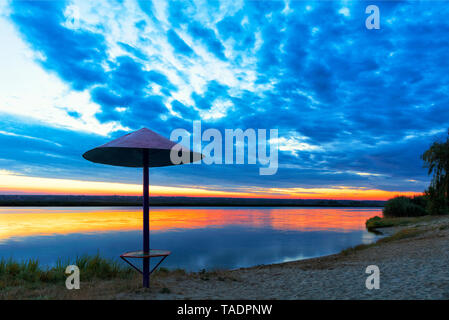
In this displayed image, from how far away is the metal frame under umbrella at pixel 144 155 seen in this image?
7.11m

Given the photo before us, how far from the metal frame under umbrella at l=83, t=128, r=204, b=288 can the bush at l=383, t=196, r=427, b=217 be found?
4253cm

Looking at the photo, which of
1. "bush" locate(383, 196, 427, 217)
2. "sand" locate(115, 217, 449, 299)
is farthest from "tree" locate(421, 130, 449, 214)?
"sand" locate(115, 217, 449, 299)

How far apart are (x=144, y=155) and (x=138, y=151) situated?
488 mm

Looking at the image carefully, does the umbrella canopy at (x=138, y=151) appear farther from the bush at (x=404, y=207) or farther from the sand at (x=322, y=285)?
the bush at (x=404, y=207)

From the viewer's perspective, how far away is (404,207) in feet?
139

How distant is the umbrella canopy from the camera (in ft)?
23.3

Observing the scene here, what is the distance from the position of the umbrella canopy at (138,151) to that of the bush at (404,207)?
139ft

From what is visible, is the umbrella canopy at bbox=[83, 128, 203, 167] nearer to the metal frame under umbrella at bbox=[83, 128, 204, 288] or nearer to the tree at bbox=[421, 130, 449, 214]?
the metal frame under umbrella at bbox=[83, 128, 204, 288]

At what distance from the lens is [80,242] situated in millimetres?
29781

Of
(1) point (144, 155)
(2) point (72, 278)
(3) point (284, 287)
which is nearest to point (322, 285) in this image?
(3) point (284, 287)
